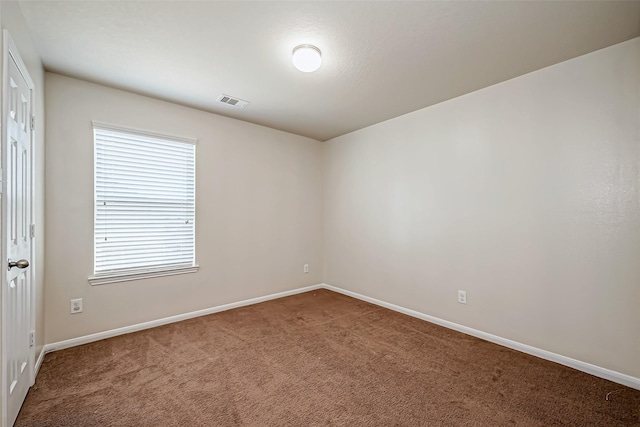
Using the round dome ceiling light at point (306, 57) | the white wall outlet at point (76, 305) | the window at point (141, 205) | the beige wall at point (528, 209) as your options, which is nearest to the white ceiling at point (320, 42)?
the round dome ceiling light at point (306, 57)

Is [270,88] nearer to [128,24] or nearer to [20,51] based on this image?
[128,24]

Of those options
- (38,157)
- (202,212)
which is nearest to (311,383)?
(202,212)

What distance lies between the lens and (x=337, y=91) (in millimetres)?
2951

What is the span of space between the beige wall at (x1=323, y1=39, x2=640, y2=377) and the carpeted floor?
365 mm

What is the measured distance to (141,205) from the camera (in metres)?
3.08

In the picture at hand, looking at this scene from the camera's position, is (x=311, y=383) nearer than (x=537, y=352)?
Yes

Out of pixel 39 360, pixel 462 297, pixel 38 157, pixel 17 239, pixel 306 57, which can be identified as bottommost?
pixel 39 360

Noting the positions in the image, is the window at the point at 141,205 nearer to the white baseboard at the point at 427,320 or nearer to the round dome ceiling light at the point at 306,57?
the white baseboard at the point at 427,320

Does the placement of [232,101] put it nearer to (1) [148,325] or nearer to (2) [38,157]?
(2) [38,157]

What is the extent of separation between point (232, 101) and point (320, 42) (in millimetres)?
1476

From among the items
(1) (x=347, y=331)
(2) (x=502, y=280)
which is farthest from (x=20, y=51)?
(2) (x=502, y=280)

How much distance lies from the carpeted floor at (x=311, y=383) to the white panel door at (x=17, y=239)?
0.27 m

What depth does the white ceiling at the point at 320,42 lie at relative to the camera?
181 cm

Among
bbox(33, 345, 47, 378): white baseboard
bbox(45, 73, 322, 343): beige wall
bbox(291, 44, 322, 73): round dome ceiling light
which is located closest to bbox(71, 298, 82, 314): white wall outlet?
bbox(45, 73, 322, 343): beige wall
